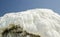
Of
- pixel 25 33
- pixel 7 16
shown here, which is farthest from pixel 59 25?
pixel 7 16

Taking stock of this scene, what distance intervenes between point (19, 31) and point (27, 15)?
18cm

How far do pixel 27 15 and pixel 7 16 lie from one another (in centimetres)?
21

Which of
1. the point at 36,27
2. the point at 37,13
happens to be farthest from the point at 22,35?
the point at 37,13

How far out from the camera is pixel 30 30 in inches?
71.1

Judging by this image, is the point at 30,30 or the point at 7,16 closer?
the point at 30,30

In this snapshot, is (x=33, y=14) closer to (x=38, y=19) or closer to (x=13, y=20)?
(x=38, y=19)

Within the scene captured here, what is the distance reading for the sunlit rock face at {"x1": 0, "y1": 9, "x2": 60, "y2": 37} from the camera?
5.97 feet

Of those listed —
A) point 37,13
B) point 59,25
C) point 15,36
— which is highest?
point 37,13

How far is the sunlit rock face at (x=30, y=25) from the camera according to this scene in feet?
5.97

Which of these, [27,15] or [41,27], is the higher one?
[27,15]

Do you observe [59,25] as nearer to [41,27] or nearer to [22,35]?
[41,27]

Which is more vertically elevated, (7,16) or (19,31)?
(7,16)

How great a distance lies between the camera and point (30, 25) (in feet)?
5.99

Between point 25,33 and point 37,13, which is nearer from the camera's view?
point 25,33
